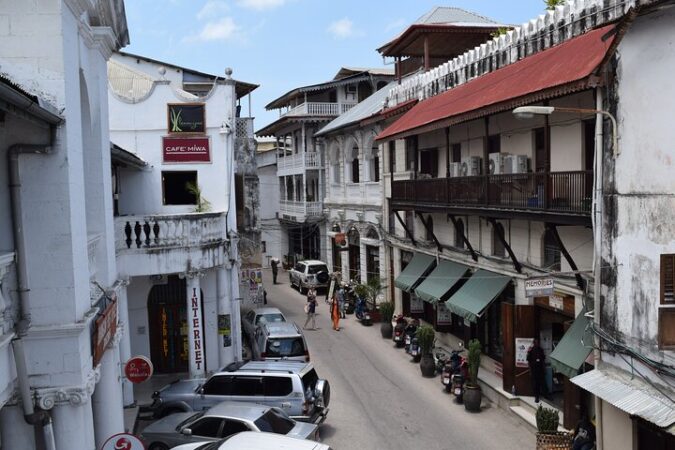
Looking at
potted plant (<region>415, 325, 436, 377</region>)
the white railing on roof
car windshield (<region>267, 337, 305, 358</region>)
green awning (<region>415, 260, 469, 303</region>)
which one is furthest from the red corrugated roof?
car windshield (<region>267, 337, 305, 358</region>)

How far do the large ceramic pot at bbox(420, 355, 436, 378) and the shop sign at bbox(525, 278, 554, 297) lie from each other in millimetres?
6944

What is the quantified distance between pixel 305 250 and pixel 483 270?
1097 inches

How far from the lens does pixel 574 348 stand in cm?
1384

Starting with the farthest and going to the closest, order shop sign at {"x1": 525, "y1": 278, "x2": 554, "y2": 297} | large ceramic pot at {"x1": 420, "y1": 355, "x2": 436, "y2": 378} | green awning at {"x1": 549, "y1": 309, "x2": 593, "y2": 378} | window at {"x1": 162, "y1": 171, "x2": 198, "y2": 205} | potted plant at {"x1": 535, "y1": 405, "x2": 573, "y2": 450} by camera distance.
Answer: window at {"x1": 162, "y1": 171, "x2": 198, "y2": 205} → large ceramic pot at {"x1": 420, "y1": 355, "x2": 436, "y2": 378} → shop sign at {"x1": 525, "y1": 278, "x2": 554, "y2": 297} → potted plant at {"x1": 535, "y1": 405, "x2": 573, "y2": 450} → green awning at {"x1": 549, "y1": 309, "x2": 593, "y2": 378}

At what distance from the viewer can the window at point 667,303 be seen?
10.3 meters

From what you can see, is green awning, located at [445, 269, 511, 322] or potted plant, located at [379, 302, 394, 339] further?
potted plant, located at [379, 302, 394, 339]

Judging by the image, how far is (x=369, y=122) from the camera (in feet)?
96.7

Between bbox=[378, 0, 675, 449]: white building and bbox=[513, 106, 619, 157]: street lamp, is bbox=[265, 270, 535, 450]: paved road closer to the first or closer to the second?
bbox=[378, 0, 675, 449]: white building

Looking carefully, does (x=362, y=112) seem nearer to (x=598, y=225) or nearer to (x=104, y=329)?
(x=598, y=225)

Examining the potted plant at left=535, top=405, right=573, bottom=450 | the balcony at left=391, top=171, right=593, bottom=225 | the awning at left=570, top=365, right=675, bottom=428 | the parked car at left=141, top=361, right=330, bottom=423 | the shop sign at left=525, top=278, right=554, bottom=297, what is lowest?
the potted plant at left=535, top=405, right=573, bottom=450

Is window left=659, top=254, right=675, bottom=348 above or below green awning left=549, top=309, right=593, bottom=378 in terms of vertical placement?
above

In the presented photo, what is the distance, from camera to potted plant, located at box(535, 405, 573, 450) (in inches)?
532

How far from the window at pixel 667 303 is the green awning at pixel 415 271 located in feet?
44.2

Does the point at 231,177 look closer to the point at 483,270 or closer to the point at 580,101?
the point at 483,270
